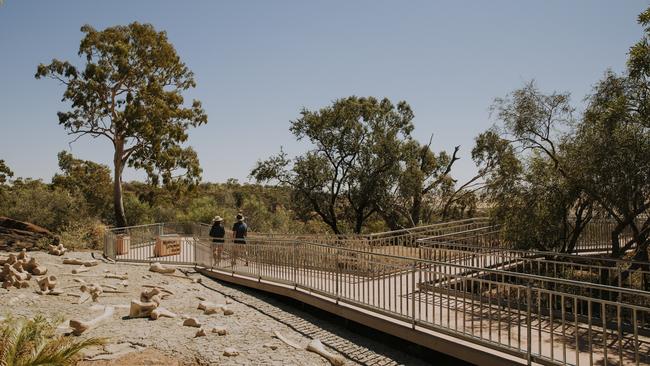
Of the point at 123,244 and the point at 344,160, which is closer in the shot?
the point at 123,244

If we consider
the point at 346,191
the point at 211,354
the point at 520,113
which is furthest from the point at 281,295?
the point at 346,191

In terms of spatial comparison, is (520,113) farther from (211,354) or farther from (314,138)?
(314,138)

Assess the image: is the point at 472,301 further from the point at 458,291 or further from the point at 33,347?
the point at 33,347

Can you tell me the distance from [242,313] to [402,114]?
20.3 metres

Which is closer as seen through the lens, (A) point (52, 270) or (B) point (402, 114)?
(A) point (52, 270)

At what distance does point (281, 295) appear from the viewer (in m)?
→ 12.4

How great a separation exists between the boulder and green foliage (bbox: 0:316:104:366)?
1513 centimetres

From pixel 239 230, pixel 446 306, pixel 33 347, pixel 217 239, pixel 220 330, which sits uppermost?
pixel 239 230

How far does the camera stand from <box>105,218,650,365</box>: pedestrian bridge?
6.63m

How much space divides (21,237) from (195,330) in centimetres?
1506

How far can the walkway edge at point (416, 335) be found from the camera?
6750 millimetres

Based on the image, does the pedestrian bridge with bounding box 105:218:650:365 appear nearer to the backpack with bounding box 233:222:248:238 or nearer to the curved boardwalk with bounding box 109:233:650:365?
the curved boardwalk with bounding box 109:233:650:365

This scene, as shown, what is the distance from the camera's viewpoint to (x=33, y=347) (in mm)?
6113

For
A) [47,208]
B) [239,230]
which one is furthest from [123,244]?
[47,208]
